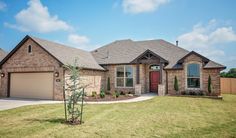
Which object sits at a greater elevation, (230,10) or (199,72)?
(230,10)

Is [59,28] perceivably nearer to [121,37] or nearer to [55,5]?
[55,5]

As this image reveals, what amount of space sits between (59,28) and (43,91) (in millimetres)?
5839

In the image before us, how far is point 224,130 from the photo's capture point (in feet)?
20.3

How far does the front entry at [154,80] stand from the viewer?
1947 centimetres

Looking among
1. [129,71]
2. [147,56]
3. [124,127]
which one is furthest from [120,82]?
[124,127]

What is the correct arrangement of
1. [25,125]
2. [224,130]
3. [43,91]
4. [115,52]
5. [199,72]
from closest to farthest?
1. [224,130]
2. [25,125]
3. [43,91]
4. [199,72]
5. [115,52]

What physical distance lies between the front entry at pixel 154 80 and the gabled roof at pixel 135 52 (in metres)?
1.95

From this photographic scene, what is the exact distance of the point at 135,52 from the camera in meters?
21.0

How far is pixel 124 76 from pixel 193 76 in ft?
23.0

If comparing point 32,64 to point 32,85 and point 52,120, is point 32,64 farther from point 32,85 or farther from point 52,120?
point 52,120

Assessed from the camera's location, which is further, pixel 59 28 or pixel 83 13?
pixel 59 28

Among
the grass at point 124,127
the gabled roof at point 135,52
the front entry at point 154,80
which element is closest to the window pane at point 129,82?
the gabled roof at point 135,52

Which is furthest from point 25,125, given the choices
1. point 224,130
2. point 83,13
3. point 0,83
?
point 0,83

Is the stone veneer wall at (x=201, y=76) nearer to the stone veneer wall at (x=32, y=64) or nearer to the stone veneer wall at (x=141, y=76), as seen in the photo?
the stone veneer wall at (x=141, y=76)
